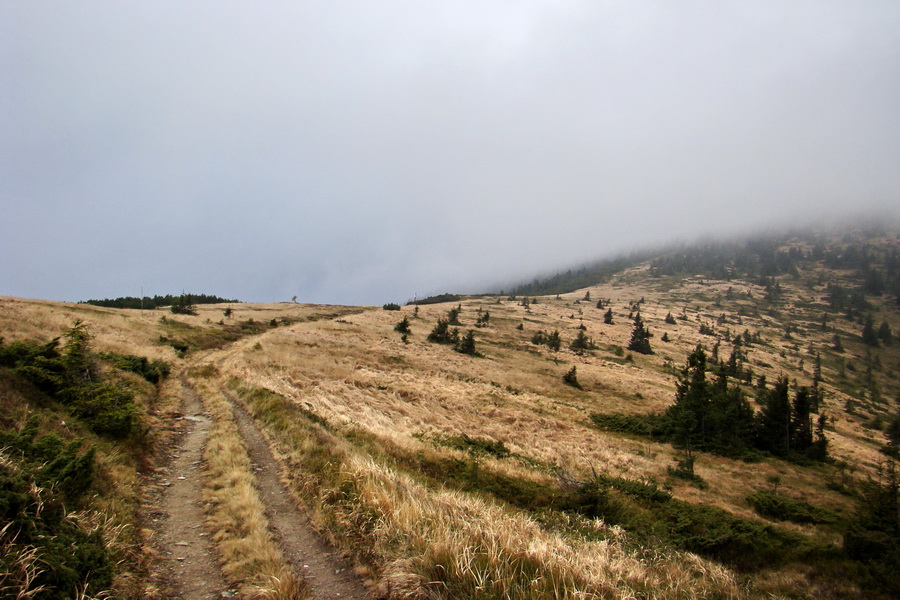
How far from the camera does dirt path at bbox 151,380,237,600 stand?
5508 mm

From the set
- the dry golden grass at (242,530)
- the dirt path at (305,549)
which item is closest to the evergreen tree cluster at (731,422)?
the dirt path at (305,549)

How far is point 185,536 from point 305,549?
2.40 metres

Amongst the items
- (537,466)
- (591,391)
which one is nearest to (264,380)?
(537,466)

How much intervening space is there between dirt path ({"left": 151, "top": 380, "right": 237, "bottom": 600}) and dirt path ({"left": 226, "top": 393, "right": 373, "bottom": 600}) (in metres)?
1.06

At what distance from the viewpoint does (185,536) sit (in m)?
6.85

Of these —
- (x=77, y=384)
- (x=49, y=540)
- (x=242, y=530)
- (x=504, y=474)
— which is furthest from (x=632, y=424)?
(x=49, y=540)

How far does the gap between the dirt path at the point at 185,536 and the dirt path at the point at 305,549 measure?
1063 millimetres

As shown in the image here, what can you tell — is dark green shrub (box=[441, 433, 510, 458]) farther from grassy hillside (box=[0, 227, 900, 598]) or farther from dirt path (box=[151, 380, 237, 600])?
dirt path (box=[151, 380, 237, 600])

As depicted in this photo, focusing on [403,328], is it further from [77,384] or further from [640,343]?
[640,343]

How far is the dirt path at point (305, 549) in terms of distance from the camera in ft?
17.9

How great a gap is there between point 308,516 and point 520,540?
457 cm

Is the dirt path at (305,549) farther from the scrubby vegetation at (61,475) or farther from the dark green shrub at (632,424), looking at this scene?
the dark green shrub at (632,424)

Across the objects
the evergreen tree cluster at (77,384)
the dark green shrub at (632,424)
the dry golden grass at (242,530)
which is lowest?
the dark green shrub at (632,424)

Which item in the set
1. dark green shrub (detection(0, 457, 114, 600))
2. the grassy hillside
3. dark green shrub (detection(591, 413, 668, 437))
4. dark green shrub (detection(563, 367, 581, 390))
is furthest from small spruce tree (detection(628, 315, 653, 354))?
dark green shrub (detection(0, 457, 114, 600))
